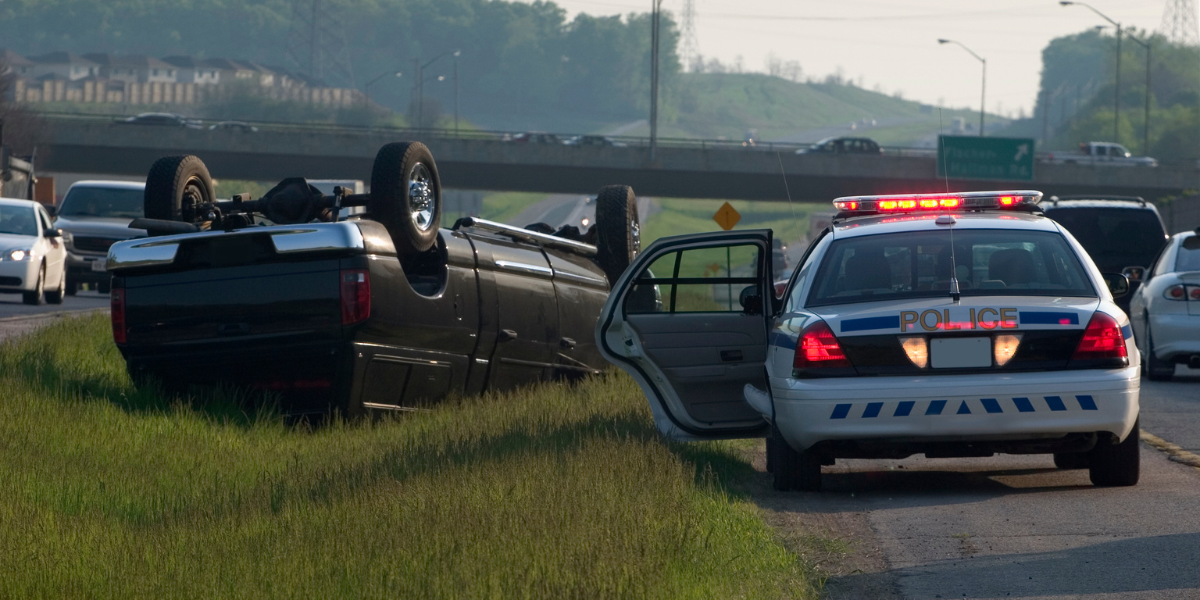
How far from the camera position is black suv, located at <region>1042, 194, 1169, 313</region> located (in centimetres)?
1980

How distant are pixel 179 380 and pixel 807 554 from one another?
16.6 feet

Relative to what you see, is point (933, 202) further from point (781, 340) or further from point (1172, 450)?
point (1172, 450)

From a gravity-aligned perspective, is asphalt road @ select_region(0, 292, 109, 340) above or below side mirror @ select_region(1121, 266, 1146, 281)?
below

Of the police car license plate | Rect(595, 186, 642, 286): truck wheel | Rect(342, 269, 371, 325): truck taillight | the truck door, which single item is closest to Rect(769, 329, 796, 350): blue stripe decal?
the police car license plate

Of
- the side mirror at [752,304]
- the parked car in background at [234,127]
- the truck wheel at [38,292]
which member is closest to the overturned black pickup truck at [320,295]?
the side mirror at [752,304]

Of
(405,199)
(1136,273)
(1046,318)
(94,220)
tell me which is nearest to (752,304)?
(1046,318)

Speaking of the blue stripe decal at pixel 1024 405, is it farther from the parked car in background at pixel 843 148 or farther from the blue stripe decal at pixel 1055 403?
the parked car in background at pixel 843 148

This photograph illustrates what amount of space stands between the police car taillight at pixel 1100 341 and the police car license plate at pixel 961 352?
16.6 inches

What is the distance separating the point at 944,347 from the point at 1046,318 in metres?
0.49

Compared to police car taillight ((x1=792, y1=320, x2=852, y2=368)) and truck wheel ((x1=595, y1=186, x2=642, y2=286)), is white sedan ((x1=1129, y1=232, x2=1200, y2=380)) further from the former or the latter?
police car taillight ((x1=792, y1=320, x2=852, y2=368))

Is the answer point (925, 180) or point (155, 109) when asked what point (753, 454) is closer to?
point (925, 180)

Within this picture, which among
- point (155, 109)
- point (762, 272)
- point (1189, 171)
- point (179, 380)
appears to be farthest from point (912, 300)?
point (155, 109)

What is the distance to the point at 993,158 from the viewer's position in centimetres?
6469

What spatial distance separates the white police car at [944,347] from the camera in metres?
7.11
